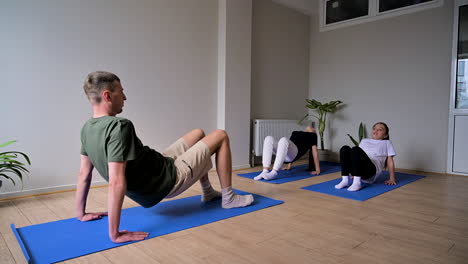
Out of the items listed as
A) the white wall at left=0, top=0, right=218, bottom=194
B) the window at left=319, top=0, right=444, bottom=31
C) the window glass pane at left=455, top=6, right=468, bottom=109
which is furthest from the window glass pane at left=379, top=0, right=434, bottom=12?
the white wall at left=0, top=0, right=218, bottom=194

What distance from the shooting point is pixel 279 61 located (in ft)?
16.6

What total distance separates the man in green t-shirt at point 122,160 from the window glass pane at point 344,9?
13.5ft

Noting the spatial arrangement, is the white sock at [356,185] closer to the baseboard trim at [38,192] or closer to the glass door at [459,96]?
the glass door at [459,96]

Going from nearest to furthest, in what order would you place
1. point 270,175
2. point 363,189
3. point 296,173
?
point 363,189 < point 270,175 < point 296,173

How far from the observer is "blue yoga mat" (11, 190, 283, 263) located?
1.54 meters

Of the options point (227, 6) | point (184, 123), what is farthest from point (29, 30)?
point (227, 6)

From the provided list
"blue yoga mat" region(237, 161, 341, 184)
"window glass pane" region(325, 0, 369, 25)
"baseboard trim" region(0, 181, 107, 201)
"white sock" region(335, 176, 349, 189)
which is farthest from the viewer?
"window glass pane" region(325, 0, 369, 25)

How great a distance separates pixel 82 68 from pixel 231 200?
6.56ft

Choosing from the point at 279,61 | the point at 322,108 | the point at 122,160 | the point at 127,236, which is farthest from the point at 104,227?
the point at 322,108

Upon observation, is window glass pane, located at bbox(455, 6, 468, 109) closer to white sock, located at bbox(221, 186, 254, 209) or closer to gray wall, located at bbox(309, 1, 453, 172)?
gray wall, located at bbox(309, 1, 453, 172)

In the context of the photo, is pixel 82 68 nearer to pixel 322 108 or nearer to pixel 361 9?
pixel 322 108

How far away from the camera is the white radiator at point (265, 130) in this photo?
453 centimetres


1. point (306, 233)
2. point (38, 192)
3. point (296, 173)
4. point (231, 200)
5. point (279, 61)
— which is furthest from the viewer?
point (279, 61)

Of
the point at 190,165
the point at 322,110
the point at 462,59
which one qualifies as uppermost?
the point at 462,59
